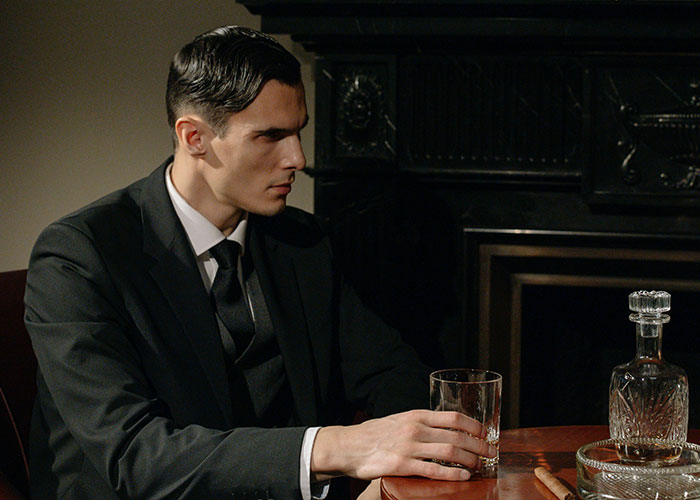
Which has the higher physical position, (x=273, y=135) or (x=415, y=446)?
(x=273, y=135)

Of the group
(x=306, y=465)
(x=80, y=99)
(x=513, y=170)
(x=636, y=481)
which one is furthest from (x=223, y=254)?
(x=80, y=99)

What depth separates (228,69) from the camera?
1673 mm

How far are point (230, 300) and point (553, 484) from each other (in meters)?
0.73

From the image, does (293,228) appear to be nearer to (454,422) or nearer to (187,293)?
(187,293)

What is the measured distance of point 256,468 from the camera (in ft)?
4.23

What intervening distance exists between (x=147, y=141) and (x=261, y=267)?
4.00ft

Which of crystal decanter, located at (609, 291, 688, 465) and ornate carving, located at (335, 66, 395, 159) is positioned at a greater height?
ornate carving, located at (335, 66, 395, 159)

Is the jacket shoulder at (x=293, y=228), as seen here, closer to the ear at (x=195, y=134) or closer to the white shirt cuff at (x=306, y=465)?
the ear at (x=195, y=134)

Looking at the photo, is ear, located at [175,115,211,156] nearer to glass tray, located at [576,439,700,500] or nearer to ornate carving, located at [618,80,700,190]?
glass tray, located at [576,439,700,500]

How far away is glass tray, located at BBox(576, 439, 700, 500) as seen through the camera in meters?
1.09

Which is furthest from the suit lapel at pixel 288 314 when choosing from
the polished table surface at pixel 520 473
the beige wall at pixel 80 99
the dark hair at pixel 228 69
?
the beige wall at pixel 80 99

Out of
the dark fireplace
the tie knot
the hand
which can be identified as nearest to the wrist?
the hand

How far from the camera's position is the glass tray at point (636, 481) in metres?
1.09

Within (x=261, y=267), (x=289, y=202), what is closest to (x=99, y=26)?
(x=289, y=202)
